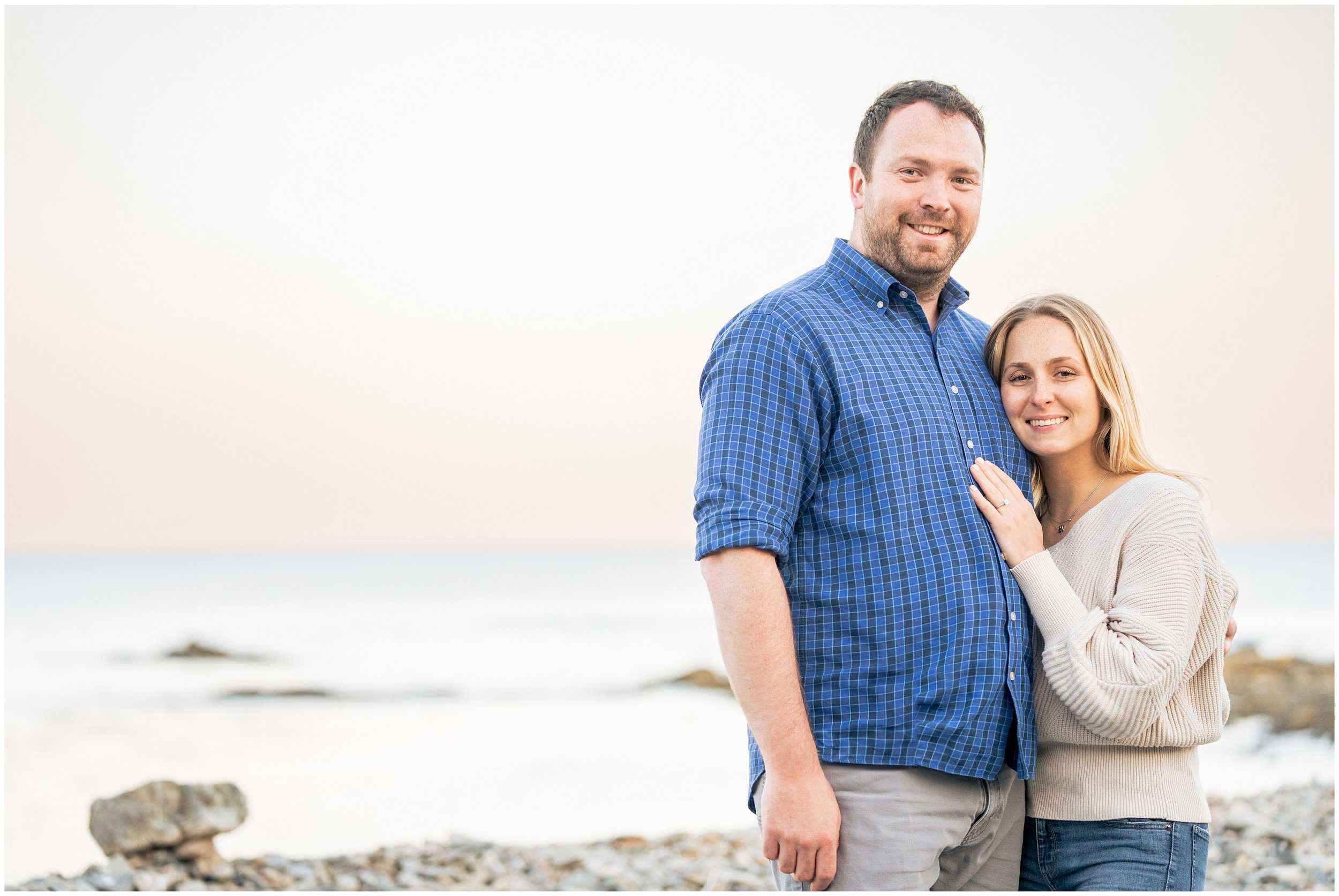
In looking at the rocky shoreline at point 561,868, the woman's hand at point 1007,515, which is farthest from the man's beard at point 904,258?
the rocky shoreline at point 561,868

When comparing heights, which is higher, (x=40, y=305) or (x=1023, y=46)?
(x=1023, y=46)

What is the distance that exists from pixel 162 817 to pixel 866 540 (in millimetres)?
4668

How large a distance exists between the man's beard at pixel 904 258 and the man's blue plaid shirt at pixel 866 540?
251 mm

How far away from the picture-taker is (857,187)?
2.61 metres

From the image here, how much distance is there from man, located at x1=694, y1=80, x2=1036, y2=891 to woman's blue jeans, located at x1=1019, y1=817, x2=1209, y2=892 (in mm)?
81

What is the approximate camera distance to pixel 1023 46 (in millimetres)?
8852

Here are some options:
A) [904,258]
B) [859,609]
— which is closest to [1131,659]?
[859,609]

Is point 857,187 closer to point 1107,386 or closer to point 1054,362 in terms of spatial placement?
point 1054,362

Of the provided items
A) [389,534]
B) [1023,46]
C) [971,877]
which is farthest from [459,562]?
[971,877]

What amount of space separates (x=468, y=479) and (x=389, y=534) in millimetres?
1924

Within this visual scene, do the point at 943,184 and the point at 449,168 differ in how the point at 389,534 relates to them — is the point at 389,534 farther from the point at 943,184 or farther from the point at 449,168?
the point at 943,184

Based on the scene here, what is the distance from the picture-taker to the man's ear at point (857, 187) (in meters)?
2.56

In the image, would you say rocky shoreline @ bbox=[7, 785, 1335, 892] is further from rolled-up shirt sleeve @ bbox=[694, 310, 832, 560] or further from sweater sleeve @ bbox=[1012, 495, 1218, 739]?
rolled-up shirt sleeve @ bbox=[694, 310, 832, 560]

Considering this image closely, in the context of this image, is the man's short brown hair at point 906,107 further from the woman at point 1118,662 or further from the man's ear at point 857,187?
the woman at point 1118,662
